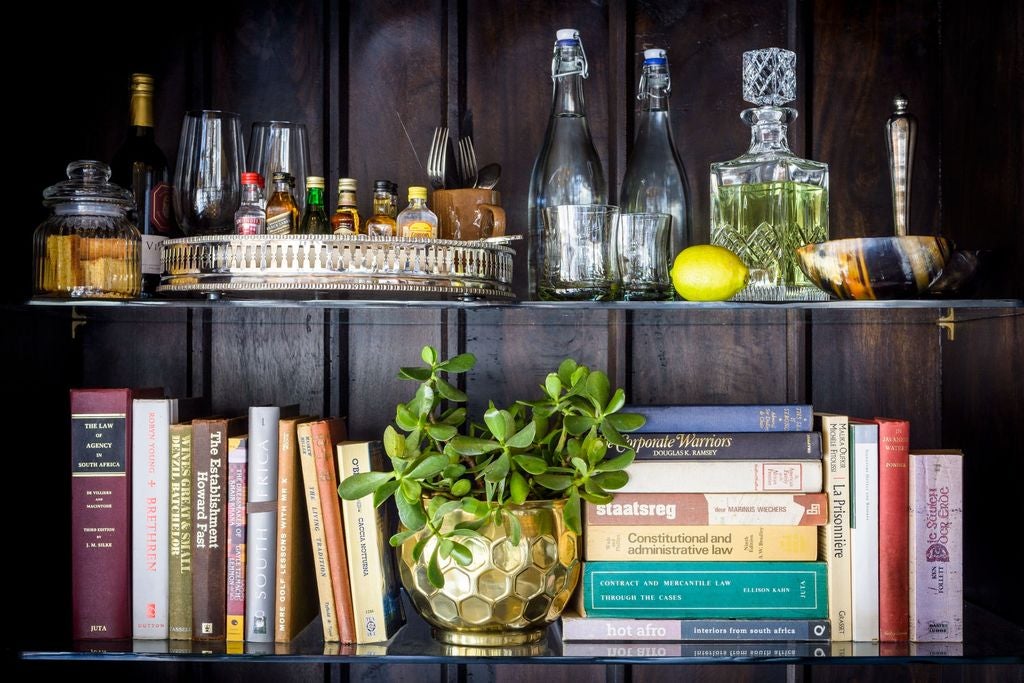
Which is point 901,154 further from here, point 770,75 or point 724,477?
point 724,477

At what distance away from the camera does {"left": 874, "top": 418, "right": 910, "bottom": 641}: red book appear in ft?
3.61

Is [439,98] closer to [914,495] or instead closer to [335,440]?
[335,440]

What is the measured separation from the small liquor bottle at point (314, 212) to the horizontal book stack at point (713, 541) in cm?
49

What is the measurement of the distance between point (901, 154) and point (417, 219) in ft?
2.15

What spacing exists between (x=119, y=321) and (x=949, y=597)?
118 centimetres

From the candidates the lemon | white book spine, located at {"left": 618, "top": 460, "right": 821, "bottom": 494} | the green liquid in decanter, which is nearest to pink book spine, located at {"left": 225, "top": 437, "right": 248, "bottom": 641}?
white book spine, located at {"left": 618, "top": 460, "right": 821, "bottom": 494}

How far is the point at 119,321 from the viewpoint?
1.35 metres

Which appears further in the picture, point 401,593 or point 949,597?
point 401,593

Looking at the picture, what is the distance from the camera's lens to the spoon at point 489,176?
50.2 inches

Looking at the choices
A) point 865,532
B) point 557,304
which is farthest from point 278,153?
point 865,532

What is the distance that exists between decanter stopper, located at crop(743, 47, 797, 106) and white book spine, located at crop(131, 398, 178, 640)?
91cm

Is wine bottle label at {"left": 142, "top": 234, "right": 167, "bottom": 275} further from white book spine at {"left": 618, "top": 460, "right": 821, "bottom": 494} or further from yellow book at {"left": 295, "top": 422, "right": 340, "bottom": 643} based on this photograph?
white book spine at {"left": 618, "top": 460, "right": 821, "bottom": 494}

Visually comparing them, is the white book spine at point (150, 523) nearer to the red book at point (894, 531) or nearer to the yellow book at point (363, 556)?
the yellow book at point (363, 556)

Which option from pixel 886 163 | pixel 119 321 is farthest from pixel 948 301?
pixel 119 321
